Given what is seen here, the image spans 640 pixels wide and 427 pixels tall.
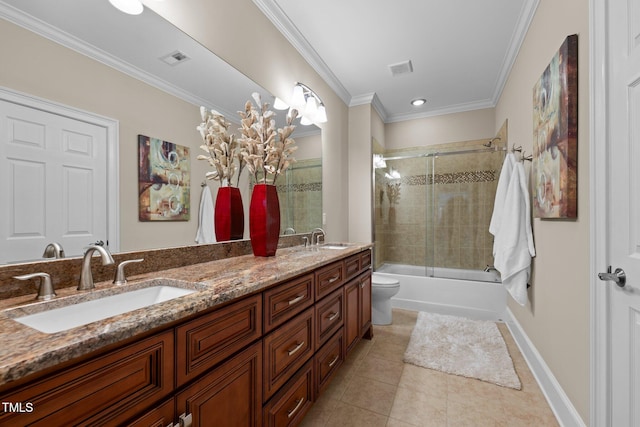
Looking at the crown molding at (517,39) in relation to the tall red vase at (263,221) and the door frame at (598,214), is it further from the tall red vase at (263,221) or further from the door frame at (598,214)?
the tall red vase at (263,221)

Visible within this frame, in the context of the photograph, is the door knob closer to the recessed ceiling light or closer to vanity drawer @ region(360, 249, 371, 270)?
vanity drawer @ region(360, 249, 371, 270)

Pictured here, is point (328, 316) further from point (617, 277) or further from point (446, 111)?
point (446, 111)

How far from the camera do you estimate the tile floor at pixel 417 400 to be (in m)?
1.51

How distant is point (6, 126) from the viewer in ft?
2.70

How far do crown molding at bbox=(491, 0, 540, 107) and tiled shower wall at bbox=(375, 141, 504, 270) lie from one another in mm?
824

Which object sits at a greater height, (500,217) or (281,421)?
(500,217)

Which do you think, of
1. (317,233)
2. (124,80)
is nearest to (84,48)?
(124,80)

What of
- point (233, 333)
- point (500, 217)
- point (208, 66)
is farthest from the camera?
point (500, 217)

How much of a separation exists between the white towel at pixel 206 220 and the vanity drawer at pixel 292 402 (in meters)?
0.85

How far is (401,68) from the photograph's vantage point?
9.16 feet

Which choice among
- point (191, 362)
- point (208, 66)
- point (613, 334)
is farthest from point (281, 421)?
point (208, 66)

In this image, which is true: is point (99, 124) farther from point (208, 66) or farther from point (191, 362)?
point (191, 362)

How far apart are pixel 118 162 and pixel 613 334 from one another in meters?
2.10

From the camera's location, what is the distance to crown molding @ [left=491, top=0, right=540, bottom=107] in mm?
1965
